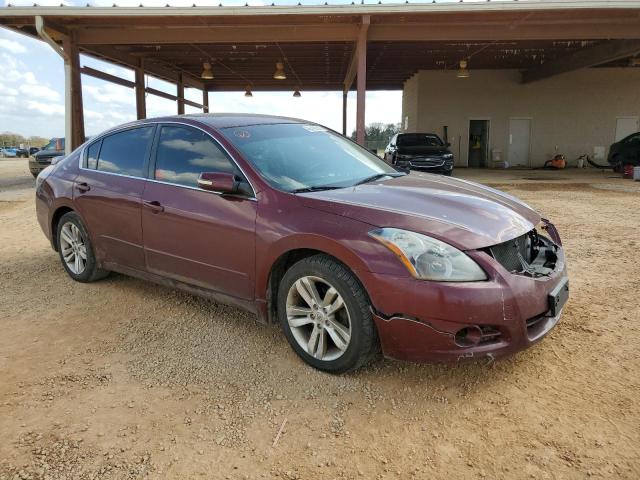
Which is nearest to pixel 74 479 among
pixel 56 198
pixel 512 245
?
pixel 512 245

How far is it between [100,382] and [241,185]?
1.47 m

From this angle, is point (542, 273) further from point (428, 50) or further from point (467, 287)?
point (428, 50)

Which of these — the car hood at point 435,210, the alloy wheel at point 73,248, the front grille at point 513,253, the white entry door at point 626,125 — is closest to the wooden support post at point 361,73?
the alloy wheel at point 73,248

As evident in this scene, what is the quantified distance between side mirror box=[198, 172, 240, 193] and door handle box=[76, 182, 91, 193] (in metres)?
1.71

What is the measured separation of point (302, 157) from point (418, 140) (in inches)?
478

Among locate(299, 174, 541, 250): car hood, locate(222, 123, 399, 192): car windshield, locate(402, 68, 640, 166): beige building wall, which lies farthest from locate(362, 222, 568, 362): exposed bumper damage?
locate(402, 68, 640, 166): beige building wall

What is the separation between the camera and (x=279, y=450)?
2271 mm

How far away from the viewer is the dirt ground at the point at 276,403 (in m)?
2.17

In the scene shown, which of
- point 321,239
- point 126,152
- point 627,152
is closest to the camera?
point 321,239

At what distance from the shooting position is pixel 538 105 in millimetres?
22719

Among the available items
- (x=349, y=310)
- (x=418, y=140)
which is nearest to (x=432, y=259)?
(x=349, y=310)

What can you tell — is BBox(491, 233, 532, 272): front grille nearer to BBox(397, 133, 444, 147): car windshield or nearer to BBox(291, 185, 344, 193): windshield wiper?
BBox(291, 185, 344, 193): windshield wiper

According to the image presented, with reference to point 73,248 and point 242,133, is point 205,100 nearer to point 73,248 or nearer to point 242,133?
point 73,248

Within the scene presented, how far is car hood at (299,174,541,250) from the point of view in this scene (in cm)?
265
